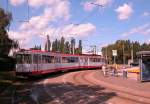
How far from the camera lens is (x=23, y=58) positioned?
3456cm

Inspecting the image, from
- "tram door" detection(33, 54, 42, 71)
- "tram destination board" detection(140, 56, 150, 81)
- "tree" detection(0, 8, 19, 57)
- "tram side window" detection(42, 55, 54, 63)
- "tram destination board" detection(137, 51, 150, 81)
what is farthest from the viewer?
"tree" detection(0, 8, 19, 57)

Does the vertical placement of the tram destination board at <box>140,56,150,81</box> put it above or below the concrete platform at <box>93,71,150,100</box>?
above

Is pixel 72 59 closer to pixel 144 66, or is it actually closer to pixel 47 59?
pixel 47 59

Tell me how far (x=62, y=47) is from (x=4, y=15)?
13715 cm

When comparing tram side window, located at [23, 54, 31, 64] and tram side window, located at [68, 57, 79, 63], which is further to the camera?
tram side window, located at [68, 57, 79, 63]

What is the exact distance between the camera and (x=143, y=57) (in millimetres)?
34562

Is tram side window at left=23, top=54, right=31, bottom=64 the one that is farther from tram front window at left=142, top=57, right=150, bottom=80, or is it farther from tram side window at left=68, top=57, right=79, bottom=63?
tram side window at left=68, top=57, right=79, bottom=63

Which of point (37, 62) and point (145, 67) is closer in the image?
point (145, 67)

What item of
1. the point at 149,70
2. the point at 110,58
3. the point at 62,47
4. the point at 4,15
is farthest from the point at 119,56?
the point at 149,70

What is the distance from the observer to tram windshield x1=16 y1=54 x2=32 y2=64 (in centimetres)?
3435

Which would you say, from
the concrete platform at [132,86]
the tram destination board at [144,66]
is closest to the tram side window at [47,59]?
the concrete platform at [132,86]

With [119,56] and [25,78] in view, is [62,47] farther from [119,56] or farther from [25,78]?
[25,78]

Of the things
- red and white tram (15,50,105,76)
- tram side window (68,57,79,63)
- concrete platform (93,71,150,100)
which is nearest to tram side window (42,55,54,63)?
red and white tram (15,50,105,76)

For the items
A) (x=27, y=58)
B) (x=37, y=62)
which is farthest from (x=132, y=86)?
(x=27, y=58)
